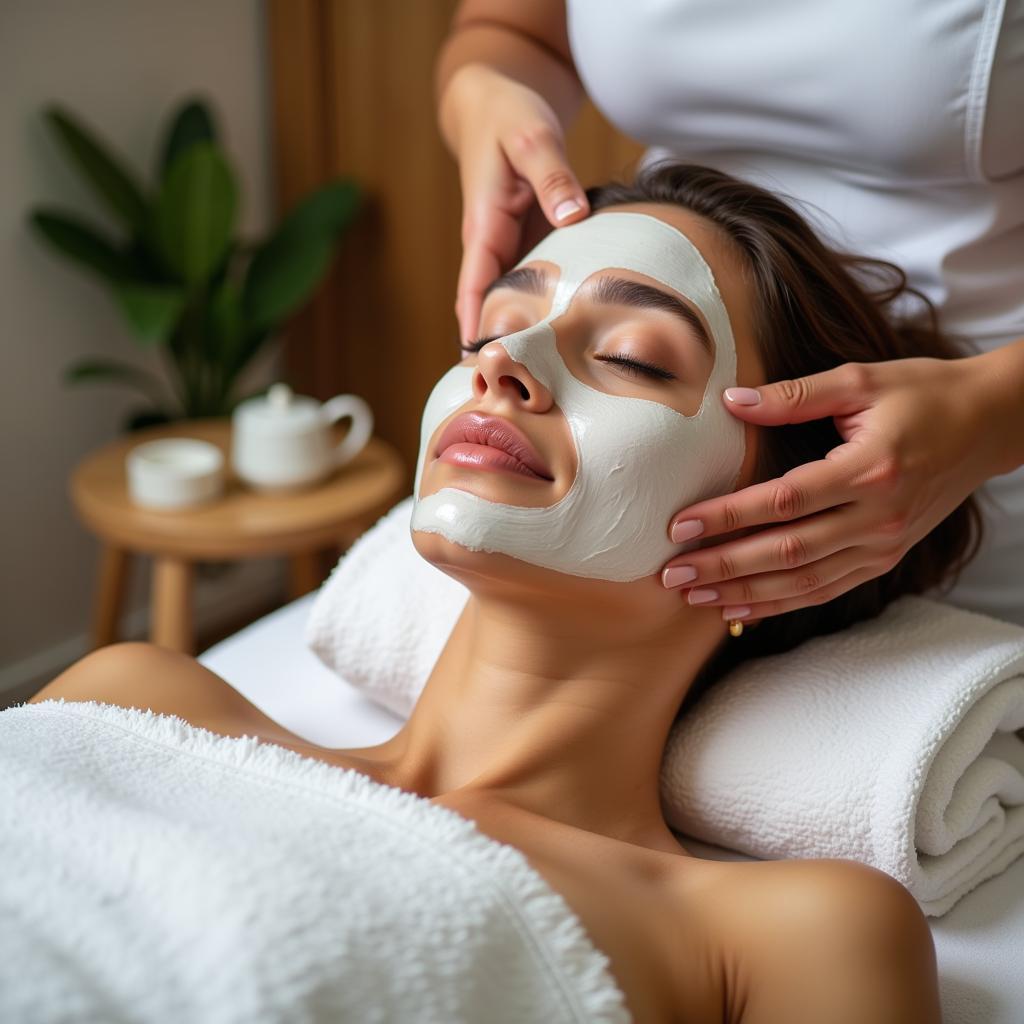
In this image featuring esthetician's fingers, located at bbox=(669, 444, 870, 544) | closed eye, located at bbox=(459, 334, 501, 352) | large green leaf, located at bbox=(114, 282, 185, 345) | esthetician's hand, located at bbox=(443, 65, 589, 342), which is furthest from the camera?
large green leaf, located at bbox=(114, 282, 185, 345)

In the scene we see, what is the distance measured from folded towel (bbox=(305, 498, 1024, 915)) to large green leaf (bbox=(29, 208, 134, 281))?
1.53 metres

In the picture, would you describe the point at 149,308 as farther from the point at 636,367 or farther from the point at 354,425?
the point at 636,367

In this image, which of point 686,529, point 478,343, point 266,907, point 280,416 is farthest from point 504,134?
point 280,416

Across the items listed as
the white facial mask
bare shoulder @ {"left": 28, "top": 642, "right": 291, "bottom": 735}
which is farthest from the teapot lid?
the white facial mask

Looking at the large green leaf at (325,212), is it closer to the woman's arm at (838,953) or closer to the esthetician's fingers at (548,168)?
the esthetician's fingers at (548,168)

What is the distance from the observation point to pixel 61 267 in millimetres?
2184

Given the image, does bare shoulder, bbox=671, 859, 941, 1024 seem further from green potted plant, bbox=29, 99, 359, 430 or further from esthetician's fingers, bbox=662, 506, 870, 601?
green potted plant, bbox=29, 99, 359, 430

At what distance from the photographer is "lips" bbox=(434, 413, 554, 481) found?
841mm

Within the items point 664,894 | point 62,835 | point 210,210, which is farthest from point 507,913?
point 210,210

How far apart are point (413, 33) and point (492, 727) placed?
73.7 inches

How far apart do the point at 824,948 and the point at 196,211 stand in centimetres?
180

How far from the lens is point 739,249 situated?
994 millimetres

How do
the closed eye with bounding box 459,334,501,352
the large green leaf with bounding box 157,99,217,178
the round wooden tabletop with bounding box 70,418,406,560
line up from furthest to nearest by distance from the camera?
the large green leaf with bounding box 157,99,217,178
the round wooden tabletop with bounding box 70,418,406,560
the closed eye with bounding box 459,334,501,352

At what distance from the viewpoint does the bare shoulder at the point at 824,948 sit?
72 centimetres
